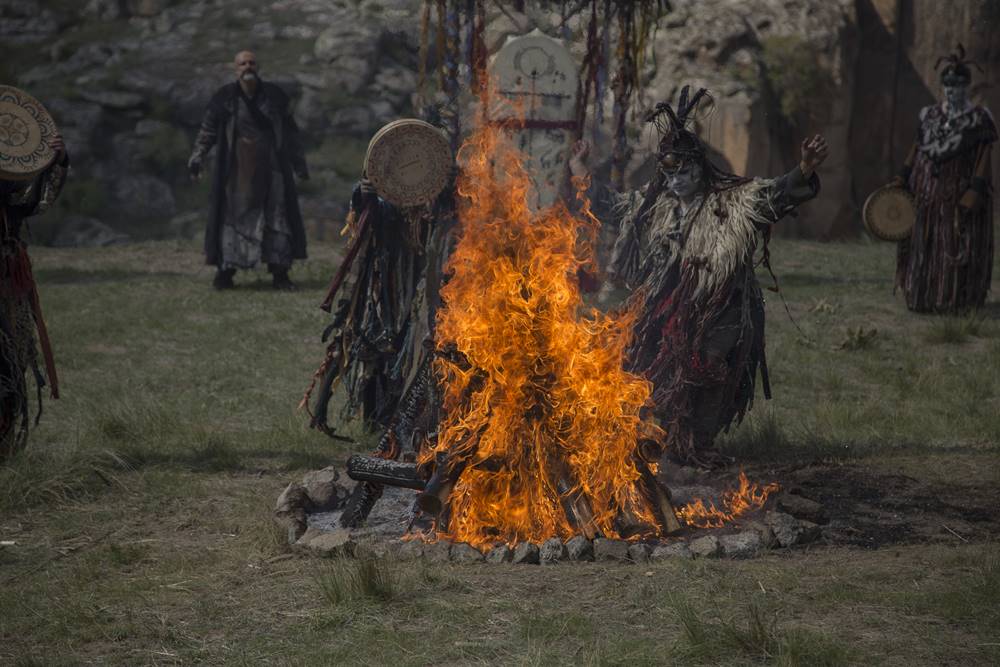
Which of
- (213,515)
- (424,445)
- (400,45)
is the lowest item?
(213,515)

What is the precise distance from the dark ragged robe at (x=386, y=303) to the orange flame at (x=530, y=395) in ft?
2.67

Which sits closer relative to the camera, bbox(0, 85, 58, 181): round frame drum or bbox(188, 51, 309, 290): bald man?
bbox(0, 85, 58, 181): round frame drum

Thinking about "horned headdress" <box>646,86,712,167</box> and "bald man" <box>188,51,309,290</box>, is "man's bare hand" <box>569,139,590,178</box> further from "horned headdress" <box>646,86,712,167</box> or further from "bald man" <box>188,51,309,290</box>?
"horned headdress" <box>646,86,712,167</box>

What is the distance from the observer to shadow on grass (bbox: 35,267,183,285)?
13383 mm

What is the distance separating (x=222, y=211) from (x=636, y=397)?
7.89m

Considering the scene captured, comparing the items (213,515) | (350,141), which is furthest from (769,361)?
(350,141)

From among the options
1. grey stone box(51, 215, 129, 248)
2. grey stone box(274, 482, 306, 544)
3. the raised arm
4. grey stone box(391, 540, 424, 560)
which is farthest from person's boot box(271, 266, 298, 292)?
grey stone box(391, 540, 424, 560)

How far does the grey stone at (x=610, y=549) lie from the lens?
5234 millimetres

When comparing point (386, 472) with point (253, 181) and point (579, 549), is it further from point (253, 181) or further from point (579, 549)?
point (253, 181)

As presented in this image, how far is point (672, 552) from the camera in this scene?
523cm

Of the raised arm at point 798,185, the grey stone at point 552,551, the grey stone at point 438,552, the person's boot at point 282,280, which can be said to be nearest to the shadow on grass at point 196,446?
the grey stone at point 438,552

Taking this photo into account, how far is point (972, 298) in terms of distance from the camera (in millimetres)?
11719

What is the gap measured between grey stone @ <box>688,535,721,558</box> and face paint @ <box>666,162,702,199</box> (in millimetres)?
2068

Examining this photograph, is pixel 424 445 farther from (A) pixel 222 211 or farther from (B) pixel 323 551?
(A) pixel 222 211
